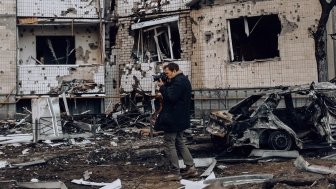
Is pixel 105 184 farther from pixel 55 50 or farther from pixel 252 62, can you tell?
pixel 55 50

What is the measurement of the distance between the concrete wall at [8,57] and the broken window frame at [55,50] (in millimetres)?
1660

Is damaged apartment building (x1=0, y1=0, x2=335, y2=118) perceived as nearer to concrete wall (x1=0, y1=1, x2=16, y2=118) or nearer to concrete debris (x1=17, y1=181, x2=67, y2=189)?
concrete wall (x1=0, y1=1, x2=16, y2=118)

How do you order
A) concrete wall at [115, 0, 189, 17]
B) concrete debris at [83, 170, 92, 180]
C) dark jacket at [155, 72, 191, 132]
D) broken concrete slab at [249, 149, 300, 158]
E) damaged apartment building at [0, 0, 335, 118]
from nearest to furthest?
dark jacket at [155, 72, 191, 132] < concrete debris at [83, 170, 92, 180] < broken concrete slab at [249, 149, 300, 158] < damaged apartment building at [0, 0, 335, 118] < concrete wall at [115, 0, 189, 17]

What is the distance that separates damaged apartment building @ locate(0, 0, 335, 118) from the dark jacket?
924cm

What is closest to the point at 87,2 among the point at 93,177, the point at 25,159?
the point at 25,159

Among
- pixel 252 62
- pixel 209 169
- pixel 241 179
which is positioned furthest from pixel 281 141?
pixel 252 62

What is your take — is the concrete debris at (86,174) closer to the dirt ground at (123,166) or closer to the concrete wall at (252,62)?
the dirt ground at (123,166)

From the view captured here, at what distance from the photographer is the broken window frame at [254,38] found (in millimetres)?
17266

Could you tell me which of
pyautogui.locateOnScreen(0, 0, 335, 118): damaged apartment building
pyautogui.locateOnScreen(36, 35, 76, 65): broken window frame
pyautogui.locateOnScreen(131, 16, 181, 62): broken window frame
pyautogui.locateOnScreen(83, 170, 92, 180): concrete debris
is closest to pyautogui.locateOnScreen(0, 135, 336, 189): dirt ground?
pyautogui.locateOnScreen(83, 170, 92, 180): concrete debris

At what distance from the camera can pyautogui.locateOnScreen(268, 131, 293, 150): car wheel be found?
9.75 meters

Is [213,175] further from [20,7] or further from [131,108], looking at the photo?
[20,7]

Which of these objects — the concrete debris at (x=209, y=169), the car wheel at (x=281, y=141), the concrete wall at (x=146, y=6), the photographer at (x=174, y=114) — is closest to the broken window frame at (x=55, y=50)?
the concrete wall at (x=146, y=6)

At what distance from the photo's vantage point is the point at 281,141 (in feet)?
32.1

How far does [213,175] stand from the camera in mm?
7770
